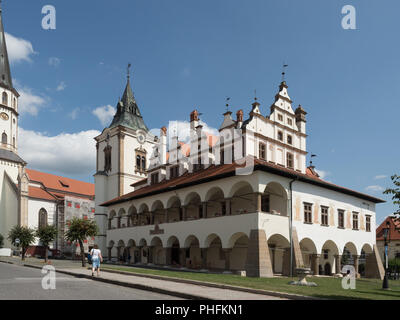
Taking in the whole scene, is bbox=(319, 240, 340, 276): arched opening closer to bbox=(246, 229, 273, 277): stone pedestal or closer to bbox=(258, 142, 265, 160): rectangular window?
bbox=(258, 142, 265, 160): rectangular window

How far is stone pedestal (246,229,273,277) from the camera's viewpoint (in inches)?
1046

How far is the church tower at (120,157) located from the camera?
55.0 metres


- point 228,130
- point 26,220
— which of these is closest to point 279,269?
point 228,130

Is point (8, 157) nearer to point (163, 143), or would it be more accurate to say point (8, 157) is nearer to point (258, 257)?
point (163, 143)

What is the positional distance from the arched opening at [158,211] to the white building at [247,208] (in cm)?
11

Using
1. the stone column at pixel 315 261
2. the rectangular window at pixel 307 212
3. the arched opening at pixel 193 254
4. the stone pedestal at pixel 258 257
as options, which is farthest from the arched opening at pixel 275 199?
the arched opening at pixel 193 254

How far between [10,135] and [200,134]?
41412 mm

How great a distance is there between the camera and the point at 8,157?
213 feet

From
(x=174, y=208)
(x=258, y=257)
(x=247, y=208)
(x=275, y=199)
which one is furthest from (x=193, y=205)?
(x=258, y=257)

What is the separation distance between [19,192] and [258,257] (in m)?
47.9

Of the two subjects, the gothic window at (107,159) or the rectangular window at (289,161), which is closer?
the rectangular window at (289,161)

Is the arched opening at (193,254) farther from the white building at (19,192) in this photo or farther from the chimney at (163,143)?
the white building at (19,192)
